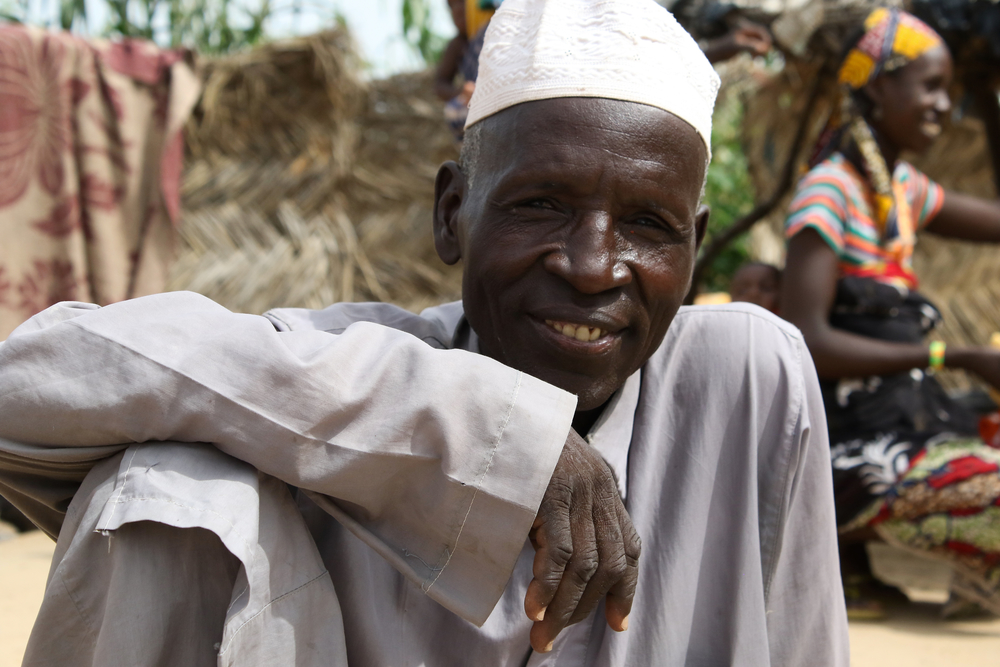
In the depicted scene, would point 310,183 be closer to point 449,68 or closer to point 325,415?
point 449,68

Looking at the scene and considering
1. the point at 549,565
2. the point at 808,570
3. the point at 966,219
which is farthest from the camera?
the point at 966,219

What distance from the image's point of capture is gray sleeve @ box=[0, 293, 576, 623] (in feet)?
3.67

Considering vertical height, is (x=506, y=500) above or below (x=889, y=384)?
above

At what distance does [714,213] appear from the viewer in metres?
7.84

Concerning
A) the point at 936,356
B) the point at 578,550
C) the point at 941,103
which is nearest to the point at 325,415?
the point at 578,550

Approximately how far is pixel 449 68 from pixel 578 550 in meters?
3.68

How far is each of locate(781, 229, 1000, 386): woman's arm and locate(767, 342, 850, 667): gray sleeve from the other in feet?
5.11

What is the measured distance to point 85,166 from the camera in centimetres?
391

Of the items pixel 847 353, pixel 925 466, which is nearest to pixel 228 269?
pixel 847 353

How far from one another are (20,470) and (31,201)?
300cm

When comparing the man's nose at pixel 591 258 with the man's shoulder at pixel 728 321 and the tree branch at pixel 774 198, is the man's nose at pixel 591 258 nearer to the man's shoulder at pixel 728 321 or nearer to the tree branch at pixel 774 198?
the man's shoulder at pixel 728 321

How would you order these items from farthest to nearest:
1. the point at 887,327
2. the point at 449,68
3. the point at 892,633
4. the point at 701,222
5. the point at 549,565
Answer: the point at 449,68 < the point at 887,327 < the point at 892,633 < the point at 701,222 < the point at 549,565

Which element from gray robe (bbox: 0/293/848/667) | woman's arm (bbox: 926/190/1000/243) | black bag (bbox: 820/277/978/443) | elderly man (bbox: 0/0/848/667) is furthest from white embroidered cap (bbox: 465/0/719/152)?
woman's arm (bbox: 926/190/1000/243)

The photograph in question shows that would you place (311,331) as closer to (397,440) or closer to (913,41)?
(397,440)
